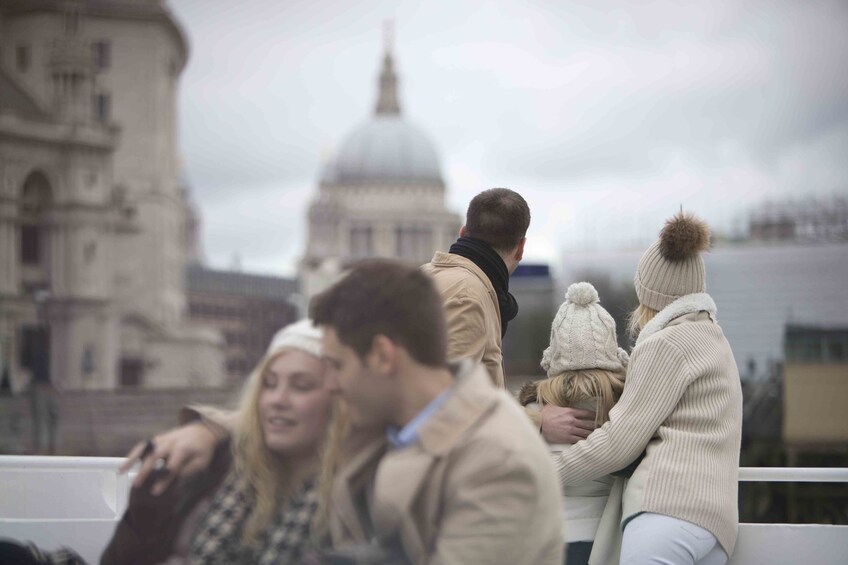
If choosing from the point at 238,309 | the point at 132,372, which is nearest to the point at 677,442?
the point at 132,372

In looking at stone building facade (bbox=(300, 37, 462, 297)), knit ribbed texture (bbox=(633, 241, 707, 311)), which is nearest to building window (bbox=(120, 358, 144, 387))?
knit ribbed texture (bbox=(633, 241, 707, 311))

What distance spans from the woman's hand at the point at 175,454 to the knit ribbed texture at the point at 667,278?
2.10m

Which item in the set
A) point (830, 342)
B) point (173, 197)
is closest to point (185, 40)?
point (173, 197)

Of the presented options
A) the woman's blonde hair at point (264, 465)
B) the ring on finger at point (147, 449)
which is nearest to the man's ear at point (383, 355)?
the woman's blonde hair at point (264, 465)

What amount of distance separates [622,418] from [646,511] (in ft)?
0.96

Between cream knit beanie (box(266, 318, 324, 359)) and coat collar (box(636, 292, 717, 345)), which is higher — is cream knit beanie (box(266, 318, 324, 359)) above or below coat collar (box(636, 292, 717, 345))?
above

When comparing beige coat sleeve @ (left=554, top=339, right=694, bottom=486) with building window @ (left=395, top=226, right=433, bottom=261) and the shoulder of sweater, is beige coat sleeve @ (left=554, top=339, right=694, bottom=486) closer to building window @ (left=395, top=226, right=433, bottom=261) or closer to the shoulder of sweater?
the shoulder of sweater

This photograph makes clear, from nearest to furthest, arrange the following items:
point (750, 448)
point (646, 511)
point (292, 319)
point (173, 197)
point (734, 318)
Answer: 1. point (646, 511)
2. point (750, 448)
3. point (734, 318)
4. point (173, 197)
5. point (292, 319)

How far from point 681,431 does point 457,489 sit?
167 cm

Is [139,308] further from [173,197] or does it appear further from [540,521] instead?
[540,521]

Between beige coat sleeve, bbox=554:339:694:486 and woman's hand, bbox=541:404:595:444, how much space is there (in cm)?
12

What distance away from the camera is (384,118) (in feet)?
469

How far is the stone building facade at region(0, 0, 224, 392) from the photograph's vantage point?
53.2m

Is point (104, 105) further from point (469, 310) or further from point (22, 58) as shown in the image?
point (469, 310)
